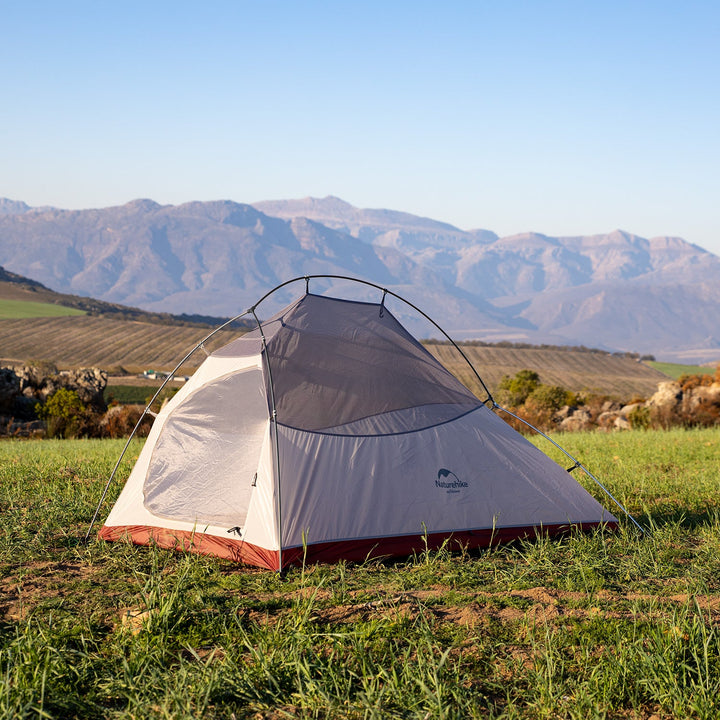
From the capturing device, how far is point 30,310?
144 m

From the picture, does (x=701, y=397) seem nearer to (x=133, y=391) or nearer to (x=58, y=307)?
(x=133, y=391)

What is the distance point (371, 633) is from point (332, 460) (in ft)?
8.02

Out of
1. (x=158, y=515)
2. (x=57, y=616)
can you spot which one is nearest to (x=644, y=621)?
(x=57, y=616)

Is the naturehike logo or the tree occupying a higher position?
the naturehike logo

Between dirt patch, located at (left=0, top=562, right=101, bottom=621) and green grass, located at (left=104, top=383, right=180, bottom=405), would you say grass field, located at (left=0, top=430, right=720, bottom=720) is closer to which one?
dirt patch, located at (left=0, top=562, right=101, bottom=621)

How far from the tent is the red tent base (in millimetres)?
12

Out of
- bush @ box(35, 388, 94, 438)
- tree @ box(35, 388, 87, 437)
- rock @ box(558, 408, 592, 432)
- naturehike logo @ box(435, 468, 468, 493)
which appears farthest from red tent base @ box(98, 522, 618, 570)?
rock @ box(558, 408, 592, 432)

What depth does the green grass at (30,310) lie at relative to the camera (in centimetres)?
13700

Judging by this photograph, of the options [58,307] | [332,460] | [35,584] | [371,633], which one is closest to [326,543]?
[332,460]

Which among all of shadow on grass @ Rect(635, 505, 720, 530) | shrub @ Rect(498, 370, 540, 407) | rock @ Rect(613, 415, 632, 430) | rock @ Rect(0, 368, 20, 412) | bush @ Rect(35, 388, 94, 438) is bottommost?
bush @ Rect(35, 388, 94, 438)

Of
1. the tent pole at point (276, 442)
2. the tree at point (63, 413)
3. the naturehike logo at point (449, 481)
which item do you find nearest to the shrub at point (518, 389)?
the tree at point (63, 413)

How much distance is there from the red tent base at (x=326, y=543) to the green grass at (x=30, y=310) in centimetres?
13735

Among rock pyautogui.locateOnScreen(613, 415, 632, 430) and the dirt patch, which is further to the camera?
rock pyautogui.locateOnScreen(613, 415, 632, 430)

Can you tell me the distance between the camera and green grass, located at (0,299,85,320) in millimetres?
137000
